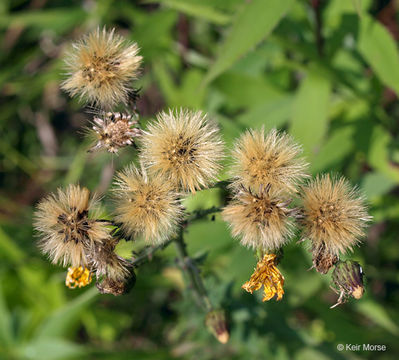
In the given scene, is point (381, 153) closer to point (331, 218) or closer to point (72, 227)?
point (331, 218)

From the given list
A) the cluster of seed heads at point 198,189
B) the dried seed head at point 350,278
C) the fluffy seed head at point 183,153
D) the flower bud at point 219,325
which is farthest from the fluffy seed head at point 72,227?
the dried seed head at point 350,278

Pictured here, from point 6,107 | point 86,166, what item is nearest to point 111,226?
point 86,166

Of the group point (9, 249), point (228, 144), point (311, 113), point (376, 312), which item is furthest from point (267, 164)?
point (9, 249)

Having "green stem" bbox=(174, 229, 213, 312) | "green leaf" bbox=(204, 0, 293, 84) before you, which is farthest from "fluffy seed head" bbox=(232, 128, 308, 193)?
"green leaf" bbox=(204, 0, 293, 84)

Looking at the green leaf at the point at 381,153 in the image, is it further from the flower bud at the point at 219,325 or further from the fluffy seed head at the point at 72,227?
the fluffy seed head at the point at 72,227

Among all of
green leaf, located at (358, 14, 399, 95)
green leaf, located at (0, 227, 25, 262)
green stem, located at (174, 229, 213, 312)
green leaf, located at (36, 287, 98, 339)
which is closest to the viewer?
green stem, located at (174, 229, 213, 312)

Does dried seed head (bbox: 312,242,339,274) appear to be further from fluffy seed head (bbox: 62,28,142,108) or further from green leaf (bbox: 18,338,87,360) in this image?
green leaf (bbox: 18,338,87,360)
